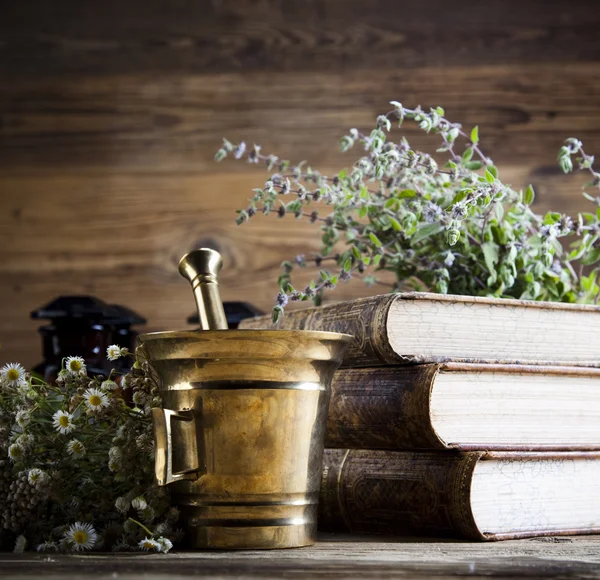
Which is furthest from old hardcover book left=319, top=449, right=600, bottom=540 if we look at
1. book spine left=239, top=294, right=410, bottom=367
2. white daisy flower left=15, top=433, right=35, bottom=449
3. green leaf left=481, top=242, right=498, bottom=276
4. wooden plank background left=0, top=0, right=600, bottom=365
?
wooden plank background left=0, top=0, right=600, bottom=365

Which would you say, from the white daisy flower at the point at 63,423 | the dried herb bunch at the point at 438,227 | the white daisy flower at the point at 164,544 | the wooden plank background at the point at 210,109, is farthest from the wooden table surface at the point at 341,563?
the wooden plank background at the point at 210,109

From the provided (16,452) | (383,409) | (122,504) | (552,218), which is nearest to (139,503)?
(122,504)

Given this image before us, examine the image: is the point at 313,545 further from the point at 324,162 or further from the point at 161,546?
the point at 324,162

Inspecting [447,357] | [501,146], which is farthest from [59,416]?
[501,146]

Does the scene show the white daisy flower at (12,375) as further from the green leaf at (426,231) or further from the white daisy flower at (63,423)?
the green leaf at (426,231)

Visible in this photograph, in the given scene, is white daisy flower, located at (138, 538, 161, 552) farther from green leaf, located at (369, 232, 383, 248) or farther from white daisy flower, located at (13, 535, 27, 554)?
green leaf, located at (369, 232, 383, 248)

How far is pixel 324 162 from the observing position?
175 cm

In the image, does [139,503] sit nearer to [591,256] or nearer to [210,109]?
[591,256]

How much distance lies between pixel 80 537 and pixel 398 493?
32 centimetres

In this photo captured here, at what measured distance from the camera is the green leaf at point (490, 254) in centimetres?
97

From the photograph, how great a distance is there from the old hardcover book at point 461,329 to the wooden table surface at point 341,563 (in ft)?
0.60

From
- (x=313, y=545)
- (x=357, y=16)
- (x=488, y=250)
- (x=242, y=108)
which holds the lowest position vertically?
(x=313, y=545)

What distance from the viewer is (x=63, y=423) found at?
80 centimetres

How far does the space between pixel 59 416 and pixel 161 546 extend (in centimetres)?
17
